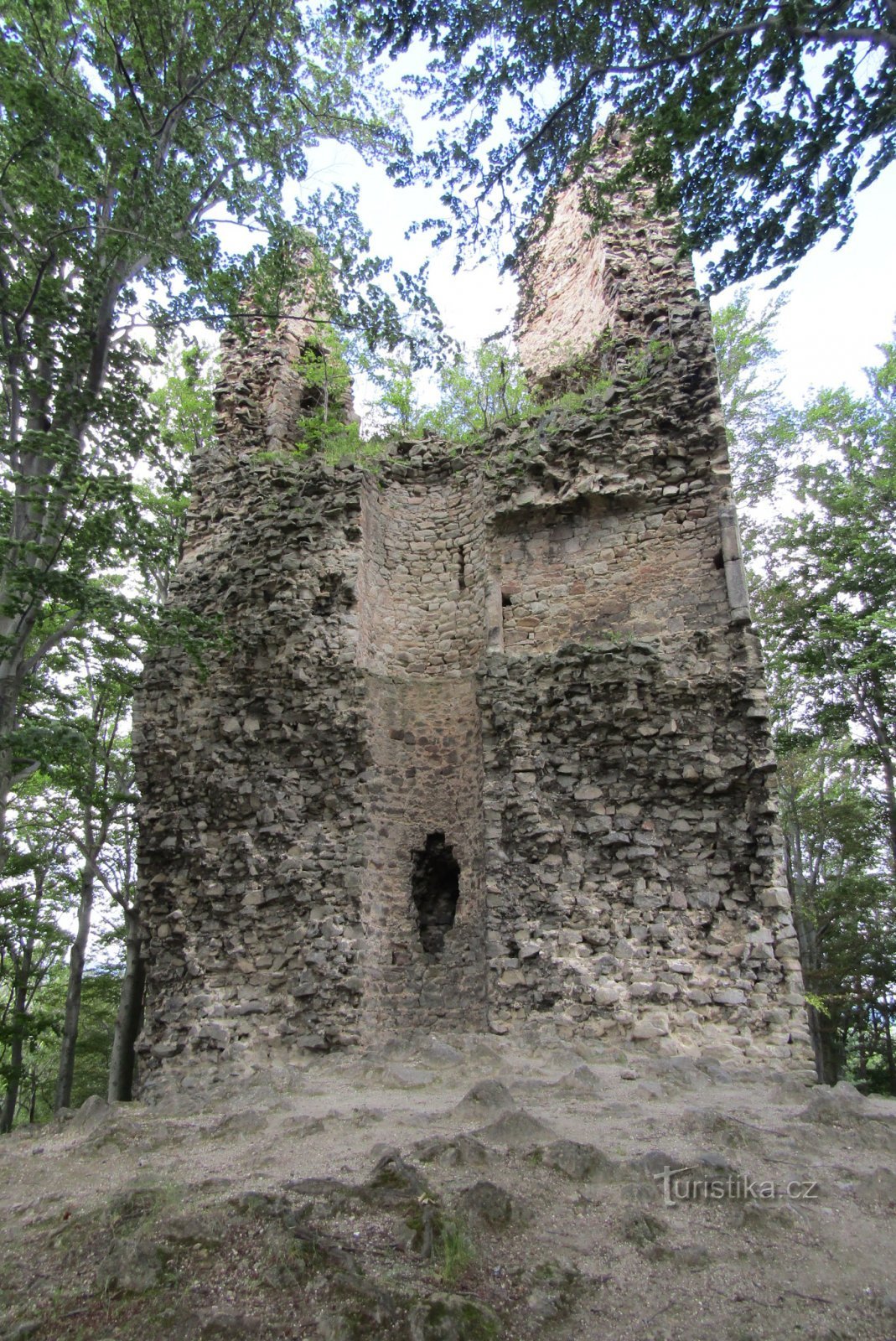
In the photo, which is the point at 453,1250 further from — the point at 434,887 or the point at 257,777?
the point at 257,777

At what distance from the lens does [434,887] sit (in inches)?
409

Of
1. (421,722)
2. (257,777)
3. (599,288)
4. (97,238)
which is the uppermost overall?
(599,288)

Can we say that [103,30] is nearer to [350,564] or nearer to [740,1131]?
[350,564]

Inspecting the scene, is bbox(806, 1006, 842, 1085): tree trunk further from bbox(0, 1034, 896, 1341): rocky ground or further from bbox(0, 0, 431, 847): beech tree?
bbox(0, 0, 431, 847): beech tree

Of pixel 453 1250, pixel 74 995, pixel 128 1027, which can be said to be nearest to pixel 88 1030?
pixel 74 995

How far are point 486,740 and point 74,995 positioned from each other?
31.4 feet

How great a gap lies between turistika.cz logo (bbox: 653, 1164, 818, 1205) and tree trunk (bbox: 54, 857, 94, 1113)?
1254 centimetres

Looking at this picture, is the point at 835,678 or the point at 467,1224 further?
the point at 835,678

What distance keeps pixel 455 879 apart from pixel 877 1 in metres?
9.18

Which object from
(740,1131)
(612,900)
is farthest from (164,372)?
(740,1131)

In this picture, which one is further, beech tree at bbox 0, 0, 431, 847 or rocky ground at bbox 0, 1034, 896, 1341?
Answer: beech tree at bbox 0, 0, 431, 847

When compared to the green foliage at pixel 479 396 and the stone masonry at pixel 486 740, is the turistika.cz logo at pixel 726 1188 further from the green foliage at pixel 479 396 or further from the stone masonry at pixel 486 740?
the green foliage at pixel 479 396

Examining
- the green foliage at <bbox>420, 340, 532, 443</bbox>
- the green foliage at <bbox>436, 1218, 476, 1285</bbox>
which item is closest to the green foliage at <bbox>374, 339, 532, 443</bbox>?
the green foliage at <bbox>420, 340, 532, 443</bbox>

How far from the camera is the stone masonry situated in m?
8.86
